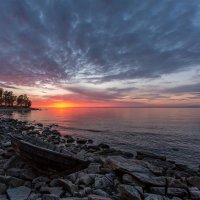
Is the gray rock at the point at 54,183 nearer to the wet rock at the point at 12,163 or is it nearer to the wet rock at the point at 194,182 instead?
the wet rock at the point at 12,163

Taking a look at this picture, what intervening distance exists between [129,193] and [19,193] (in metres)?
4.76

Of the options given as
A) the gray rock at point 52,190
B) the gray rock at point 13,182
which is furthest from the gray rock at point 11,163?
the gray rock at point 52,190

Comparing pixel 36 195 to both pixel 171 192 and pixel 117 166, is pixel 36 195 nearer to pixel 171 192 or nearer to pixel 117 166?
pixel 117 166

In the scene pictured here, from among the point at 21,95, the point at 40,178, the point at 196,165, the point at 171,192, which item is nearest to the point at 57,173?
the point at 40,178

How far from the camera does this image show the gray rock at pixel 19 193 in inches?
295

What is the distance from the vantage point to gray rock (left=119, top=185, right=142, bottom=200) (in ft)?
24.4

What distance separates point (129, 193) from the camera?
24.8 ft

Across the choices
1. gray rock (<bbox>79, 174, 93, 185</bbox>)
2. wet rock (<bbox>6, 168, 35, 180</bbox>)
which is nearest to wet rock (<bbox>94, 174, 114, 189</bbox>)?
gray rock (<bbox>79, 174, 93, 185</bbox>)

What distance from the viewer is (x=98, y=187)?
877 centimetres

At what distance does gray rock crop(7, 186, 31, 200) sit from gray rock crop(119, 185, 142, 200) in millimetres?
4089

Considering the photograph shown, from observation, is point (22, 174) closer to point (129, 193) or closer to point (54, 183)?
point (54, 183)

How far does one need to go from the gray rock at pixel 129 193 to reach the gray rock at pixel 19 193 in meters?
4.09

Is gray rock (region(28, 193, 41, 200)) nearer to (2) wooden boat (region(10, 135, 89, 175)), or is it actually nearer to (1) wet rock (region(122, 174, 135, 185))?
(2) wooden boat (region(10, 135, 89, 175))

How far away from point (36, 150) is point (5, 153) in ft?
16.5
